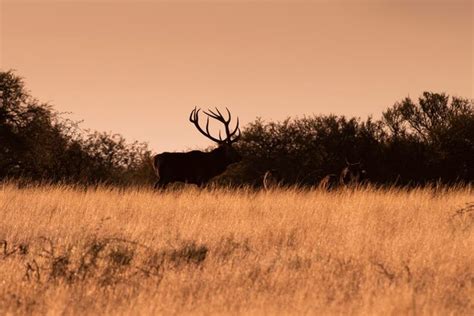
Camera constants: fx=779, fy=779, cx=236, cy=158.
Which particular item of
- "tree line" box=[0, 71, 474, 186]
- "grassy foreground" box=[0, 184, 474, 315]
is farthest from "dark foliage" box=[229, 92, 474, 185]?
"grassy foreground" box=[0, 184, 474, 315]

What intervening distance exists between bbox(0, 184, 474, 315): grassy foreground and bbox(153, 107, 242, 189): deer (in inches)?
230

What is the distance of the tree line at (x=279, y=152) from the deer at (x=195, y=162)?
26.1 ft

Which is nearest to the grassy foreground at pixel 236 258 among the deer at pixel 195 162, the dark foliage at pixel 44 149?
the deer at pixel 195 162

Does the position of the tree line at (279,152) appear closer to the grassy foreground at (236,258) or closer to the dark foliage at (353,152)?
the dark foliage at (353,152)

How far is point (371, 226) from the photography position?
1116 cm

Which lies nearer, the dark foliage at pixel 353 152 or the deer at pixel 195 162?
the deer at pixel 195 162

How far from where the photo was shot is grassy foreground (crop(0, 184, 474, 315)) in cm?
627

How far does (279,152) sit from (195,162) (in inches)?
460

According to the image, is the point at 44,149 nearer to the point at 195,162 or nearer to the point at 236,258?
the point at 195,162

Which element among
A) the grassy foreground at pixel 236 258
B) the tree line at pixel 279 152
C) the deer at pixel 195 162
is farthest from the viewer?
the tree line at pixel 279 152

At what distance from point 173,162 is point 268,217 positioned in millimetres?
7739

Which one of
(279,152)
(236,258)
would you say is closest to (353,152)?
(279,152)

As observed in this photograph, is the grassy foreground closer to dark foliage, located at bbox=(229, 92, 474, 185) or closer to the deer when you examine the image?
the deer

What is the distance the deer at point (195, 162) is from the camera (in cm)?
1992
